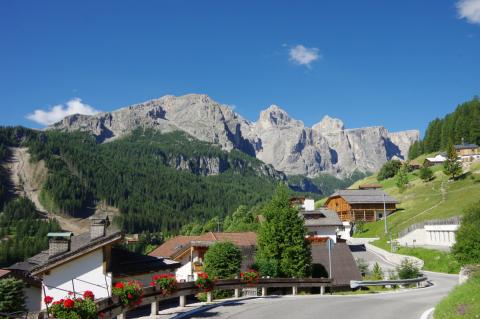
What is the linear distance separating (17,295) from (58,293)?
241 inches

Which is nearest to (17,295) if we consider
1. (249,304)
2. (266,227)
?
(249,304)

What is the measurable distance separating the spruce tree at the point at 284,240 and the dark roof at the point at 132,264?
7.02m

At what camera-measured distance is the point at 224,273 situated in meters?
26.5

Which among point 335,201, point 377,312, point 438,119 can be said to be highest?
point 438,119

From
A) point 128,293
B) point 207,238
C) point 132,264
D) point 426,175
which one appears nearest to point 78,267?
point 132,264

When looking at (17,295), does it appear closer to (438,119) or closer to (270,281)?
(270,281)

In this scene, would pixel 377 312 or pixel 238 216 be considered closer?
pixel 377 312

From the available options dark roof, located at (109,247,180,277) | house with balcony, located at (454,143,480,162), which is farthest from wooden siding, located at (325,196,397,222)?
dark roof, located at (109,247,180,277)

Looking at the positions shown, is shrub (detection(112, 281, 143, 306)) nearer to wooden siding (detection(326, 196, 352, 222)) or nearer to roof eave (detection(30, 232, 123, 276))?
roof eave (detection(30, 232, 123, 276))

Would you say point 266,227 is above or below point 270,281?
above

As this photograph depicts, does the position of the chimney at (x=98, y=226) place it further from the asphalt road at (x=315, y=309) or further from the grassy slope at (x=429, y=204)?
the grassy slope at (x=429, y=204)

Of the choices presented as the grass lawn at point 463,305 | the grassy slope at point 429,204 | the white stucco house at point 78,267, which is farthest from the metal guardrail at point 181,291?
the grassy slope at point 429,204

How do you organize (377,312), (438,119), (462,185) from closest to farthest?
(377,312), (462,185), (438,119)

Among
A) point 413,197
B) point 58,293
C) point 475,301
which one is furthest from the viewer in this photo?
point 413,197
